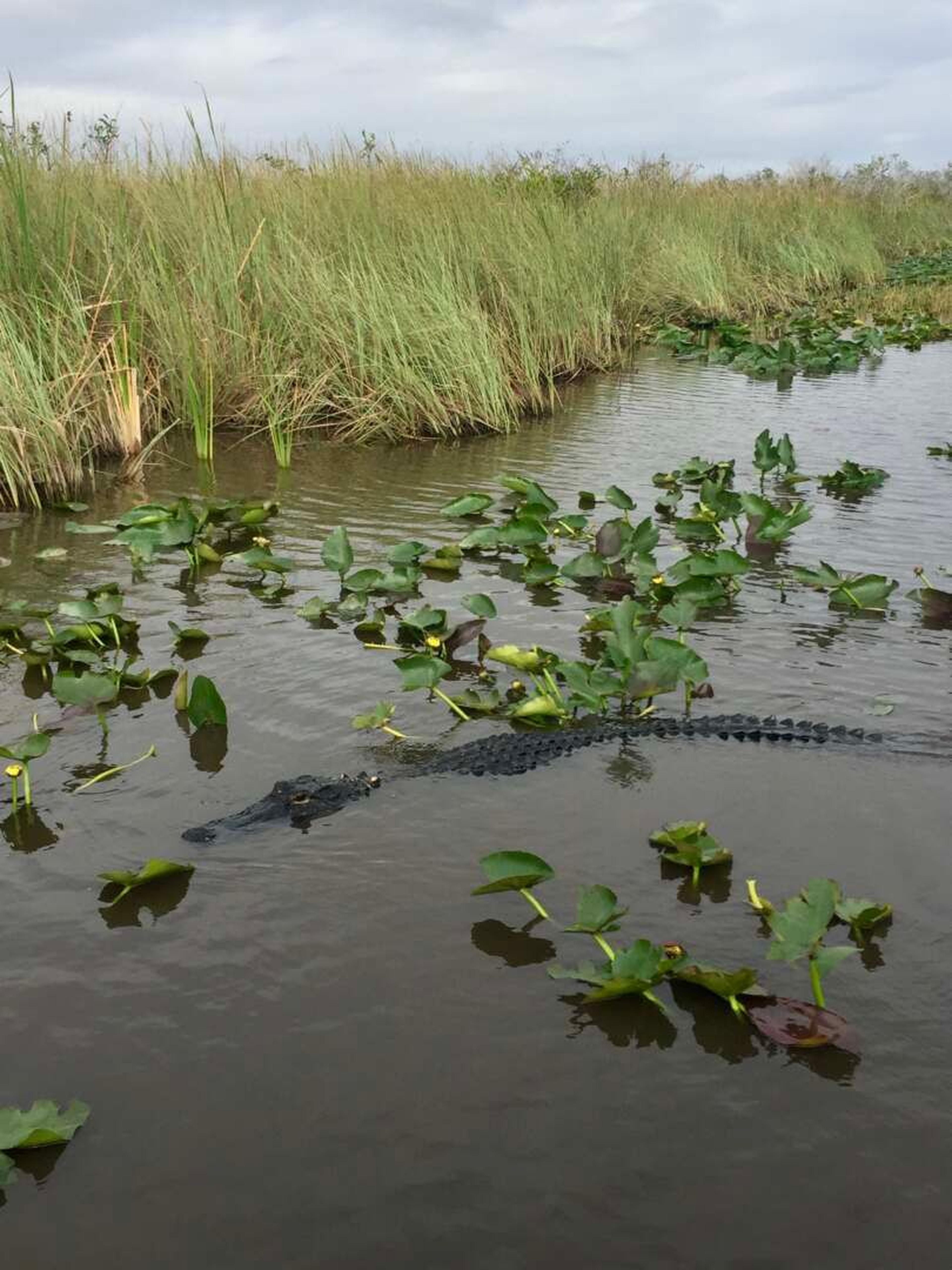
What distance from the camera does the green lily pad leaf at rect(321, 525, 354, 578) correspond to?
4.61 m

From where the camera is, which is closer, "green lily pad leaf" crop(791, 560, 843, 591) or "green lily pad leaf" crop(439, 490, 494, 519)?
"green lily pad leaf" crop(791, 560, 843, 591)

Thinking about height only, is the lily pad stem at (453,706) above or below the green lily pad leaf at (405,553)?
below

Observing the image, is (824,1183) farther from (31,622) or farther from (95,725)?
(31,622)

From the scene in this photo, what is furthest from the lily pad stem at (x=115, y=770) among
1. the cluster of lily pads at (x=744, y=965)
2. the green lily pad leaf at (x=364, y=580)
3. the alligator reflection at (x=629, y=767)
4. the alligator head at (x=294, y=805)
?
the green lily pad leaf at (x=364, y=580)

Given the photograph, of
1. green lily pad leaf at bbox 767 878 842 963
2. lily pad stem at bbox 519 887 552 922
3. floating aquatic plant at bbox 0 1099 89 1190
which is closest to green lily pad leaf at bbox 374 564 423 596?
lily pad stem at bbox 519 887 552 922

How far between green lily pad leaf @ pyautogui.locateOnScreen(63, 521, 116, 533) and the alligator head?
2510 millimetres

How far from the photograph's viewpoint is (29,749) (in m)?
2.90

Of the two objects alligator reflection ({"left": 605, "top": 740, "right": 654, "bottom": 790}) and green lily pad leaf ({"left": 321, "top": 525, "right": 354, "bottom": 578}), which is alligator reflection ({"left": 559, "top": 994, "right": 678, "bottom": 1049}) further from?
green lily pad leaf ({"left": 321, "top": 525, "right": 354, "bottom": 578})

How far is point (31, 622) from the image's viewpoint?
14.2 ft

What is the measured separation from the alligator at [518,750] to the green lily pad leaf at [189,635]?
1.18 metres

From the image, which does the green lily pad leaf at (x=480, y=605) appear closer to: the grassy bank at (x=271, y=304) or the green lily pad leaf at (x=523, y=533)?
the green lily pad leaf at (x=523, y=533)

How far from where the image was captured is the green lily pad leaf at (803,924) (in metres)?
2.04

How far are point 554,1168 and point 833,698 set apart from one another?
7.06ft

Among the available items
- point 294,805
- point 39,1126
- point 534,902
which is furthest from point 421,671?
point 39,1126
